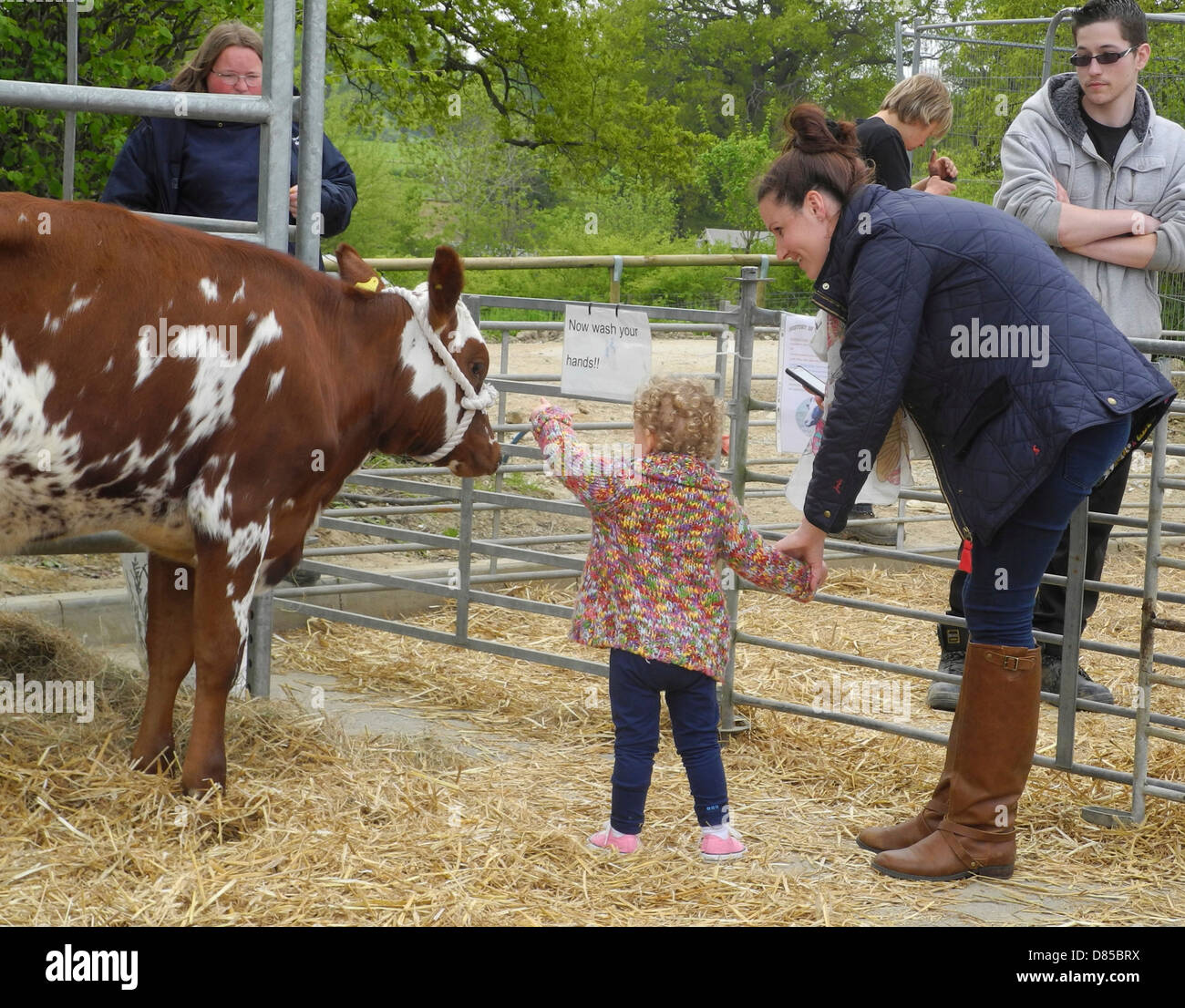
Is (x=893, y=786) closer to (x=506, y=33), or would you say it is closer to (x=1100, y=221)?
(x=1100, y=221)

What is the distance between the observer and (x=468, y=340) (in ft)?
13.2

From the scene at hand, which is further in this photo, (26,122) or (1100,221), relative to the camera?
(26,122)

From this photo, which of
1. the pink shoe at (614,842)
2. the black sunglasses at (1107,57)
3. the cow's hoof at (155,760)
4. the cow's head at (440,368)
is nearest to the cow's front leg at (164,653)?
the cow's hoof at (155,760)

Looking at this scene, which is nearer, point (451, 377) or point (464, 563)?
point (451, 377)

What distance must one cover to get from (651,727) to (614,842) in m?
0.33

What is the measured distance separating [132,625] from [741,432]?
103 inches

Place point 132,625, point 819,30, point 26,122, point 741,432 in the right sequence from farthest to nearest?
point 819,30
point 26,122
point 132,625
point 741,432

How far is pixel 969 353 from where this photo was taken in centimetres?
328

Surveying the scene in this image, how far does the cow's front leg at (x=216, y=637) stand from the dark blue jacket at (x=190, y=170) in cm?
164

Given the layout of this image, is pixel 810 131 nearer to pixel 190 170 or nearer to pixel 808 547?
pixel 808 547

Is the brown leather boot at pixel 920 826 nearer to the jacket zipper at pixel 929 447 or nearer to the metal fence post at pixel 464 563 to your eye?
the jacket zipper at pixel 929 447

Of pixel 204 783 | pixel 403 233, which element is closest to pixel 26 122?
pixel 204 783

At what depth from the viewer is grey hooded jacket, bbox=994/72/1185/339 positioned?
14.8ft

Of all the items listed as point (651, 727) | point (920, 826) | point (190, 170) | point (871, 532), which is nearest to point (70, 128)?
point (190, 170)
